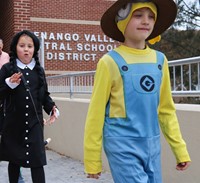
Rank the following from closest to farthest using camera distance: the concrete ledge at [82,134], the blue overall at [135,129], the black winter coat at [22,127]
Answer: the blue overall at [135,129], the black winter coat at [22,127], the concrete ledge at [82,134]

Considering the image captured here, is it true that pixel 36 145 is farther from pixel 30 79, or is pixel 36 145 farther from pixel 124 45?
pixel 124 45

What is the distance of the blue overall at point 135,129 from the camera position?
264 cm

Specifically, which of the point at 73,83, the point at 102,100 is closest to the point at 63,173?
the point at 73,83

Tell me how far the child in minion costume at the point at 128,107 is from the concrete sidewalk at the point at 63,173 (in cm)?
313

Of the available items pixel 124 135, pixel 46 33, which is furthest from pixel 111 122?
pixel 46 33

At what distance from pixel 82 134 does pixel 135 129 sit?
4.37m

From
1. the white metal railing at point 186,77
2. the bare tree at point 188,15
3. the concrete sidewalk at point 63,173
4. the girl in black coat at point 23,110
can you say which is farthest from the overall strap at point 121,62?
the bare tree at point 188,15

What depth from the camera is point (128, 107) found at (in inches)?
105

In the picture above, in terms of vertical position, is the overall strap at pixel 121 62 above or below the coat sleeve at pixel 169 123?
above

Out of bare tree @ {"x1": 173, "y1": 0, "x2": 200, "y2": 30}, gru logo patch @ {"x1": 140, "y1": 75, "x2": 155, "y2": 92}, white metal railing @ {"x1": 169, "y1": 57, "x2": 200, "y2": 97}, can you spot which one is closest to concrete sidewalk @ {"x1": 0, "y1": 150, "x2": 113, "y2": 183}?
white metal railing @ {"x1": 169, "y1": 57, "x2": 200, "y2": 97}

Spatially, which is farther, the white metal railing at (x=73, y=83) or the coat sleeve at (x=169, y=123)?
the white metal railing at (x=73, y=83)

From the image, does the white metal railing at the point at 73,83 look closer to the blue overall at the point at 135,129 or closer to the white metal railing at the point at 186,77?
the white metal railing at the point at 186,77

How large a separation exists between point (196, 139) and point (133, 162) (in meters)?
1.97

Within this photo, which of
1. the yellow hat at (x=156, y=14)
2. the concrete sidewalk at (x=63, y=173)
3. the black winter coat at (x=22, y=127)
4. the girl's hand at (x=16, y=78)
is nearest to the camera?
the yellow hat at (x=156, y=14)
